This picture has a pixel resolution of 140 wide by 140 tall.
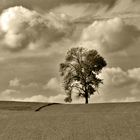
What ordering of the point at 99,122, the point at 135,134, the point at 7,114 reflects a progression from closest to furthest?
the point at 135,134 < the point at 99,122 < the point at 7,114

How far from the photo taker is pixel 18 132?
32.9 m

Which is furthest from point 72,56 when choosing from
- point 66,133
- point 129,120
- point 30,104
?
point 66,133

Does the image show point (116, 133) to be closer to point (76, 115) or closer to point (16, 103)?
point (76, 115)

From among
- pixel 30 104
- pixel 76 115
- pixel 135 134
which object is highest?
pixel 30 104

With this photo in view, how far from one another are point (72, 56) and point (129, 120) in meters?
32.4

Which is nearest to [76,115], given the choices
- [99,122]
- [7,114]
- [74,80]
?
[99,122]

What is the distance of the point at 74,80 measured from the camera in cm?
6694

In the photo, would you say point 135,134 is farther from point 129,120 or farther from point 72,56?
point 72,56

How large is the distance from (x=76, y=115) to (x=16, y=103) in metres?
29.6

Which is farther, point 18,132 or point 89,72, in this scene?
point 89,72

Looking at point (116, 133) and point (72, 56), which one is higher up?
point (72, 56)

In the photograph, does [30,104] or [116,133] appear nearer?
[116,133]

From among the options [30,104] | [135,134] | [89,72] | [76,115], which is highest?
[89,72]

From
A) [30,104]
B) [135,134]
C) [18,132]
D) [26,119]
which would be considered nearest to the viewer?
[135,134]
